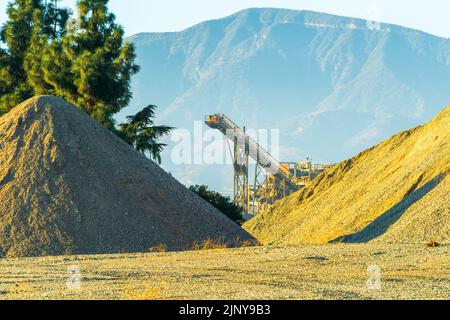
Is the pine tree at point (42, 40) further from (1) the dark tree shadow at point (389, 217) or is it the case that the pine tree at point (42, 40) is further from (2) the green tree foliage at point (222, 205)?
(1) the dark tree shadow at point (389, 217)

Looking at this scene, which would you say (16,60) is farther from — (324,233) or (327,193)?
(324,233)

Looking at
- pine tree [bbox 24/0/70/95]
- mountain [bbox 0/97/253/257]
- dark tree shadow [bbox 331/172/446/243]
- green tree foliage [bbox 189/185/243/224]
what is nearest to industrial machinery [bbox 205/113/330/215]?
pine tree [bbox 24/0/70/95]

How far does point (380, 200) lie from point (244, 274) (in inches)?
883

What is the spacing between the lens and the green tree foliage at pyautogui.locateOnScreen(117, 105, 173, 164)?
5000 centimetres

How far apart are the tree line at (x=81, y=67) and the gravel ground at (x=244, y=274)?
22455 mm

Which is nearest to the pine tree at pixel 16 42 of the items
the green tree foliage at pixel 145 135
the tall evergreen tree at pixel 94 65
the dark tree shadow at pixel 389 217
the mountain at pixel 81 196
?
the tall evergreen tree at pixel 94 65

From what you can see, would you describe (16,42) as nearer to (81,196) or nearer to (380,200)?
(380,200)

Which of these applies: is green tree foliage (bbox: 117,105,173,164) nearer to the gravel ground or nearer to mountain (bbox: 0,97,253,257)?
mountain (bbox: 0,97,253,257)

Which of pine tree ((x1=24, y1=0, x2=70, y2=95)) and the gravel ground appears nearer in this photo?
the gravel ground

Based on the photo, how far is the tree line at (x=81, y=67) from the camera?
50.1m

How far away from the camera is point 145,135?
50312 millimetres

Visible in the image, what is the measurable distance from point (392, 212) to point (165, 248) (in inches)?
402

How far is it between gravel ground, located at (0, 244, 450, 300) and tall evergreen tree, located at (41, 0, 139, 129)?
22.6 m
